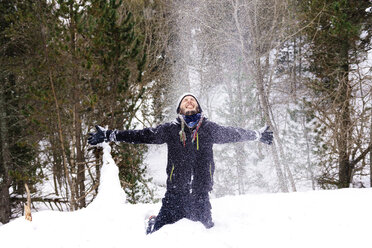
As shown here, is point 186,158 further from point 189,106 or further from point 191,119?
point 189,106

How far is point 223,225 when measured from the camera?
10.1 feet

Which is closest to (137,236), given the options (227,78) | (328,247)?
(328,247)

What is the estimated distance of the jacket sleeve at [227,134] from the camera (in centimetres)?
312

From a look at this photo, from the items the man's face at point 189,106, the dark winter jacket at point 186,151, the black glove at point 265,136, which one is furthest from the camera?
→ the black glove at point 265,136

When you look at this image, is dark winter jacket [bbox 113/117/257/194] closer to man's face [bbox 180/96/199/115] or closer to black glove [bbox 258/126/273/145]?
man's face [bbox 180/96/199/115]

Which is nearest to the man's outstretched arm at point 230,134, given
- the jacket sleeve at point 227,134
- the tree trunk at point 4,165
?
the jacket sleeve at point 227,134

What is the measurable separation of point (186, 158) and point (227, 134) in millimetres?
586

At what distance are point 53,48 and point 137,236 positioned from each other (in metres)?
5.41

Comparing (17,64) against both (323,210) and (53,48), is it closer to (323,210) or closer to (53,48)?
(53,48)

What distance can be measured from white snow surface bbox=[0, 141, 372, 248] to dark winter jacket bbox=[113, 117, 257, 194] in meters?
0.47

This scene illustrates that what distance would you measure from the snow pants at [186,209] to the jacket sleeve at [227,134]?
0.69 meters

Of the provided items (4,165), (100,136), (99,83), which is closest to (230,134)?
(100,136)

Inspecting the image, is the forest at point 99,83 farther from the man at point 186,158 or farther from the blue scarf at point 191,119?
the blue scarf at point 191,119

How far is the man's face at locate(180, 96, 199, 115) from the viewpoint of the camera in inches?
123
